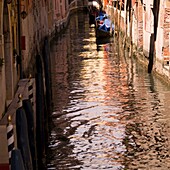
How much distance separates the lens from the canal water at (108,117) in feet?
26.0

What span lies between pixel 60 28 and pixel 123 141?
2076cm

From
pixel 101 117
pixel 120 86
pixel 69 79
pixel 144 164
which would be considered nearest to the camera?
pixel 144 164

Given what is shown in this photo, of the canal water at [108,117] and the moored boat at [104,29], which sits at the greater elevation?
the moored boat at [104,29]

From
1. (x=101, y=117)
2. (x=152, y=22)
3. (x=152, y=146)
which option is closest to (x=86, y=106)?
(x=101, y=117)

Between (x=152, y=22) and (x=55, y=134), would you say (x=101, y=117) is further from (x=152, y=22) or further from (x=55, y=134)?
(x=152, y=22)

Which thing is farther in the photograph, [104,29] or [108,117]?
[104,29]

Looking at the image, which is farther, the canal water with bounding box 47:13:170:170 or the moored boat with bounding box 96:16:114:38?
the moored boat with bounding box 96:16:114:38

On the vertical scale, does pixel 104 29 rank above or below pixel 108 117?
above

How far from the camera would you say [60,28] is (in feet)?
95.6

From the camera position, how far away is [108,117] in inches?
406

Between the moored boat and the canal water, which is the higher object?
the moored boat

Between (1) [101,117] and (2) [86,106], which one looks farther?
(2) [86,106]

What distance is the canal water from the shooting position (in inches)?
312

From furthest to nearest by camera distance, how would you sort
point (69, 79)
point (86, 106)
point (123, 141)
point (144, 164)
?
point (69, 79) < point (86, 106) < point (123, 141) < point (144, 164)
